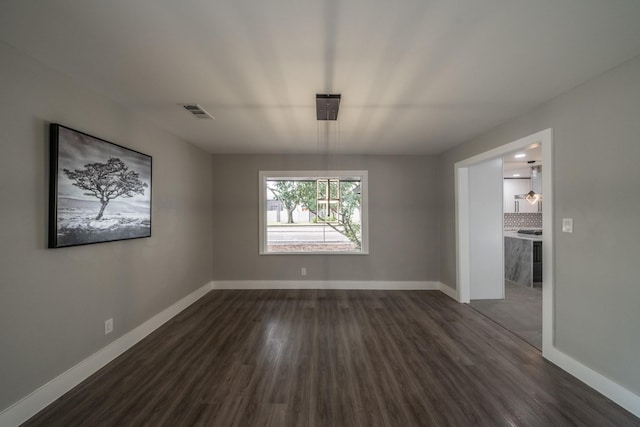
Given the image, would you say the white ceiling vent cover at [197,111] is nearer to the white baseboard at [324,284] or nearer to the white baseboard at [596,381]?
the white baseboard at [324,284]

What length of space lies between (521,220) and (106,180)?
8433 millimetres

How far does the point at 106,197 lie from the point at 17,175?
62cm

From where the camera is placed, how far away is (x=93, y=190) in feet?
7.18

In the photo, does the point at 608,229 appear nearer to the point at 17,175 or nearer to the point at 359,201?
the point at 359,201

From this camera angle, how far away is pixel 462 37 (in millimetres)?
1575

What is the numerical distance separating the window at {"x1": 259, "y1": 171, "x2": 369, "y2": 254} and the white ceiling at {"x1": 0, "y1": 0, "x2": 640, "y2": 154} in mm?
2211

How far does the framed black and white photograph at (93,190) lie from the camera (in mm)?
1913

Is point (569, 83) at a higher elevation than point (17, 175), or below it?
higher

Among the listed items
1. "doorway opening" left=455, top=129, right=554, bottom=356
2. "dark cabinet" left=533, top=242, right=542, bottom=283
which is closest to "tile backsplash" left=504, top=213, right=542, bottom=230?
"dark cabinet" left=533, top=242, right=542, bottom=283

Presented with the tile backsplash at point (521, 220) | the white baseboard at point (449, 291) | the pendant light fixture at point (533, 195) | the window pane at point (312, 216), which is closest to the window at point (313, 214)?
the window pane at point (312, 216)

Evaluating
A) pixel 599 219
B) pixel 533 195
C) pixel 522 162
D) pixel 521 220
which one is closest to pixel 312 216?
pixel 599 219

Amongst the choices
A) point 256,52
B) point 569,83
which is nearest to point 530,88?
point 569,83

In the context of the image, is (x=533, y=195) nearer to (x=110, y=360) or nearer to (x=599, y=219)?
(x=599, y=219)

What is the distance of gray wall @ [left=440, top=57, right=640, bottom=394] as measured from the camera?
1.83 m
